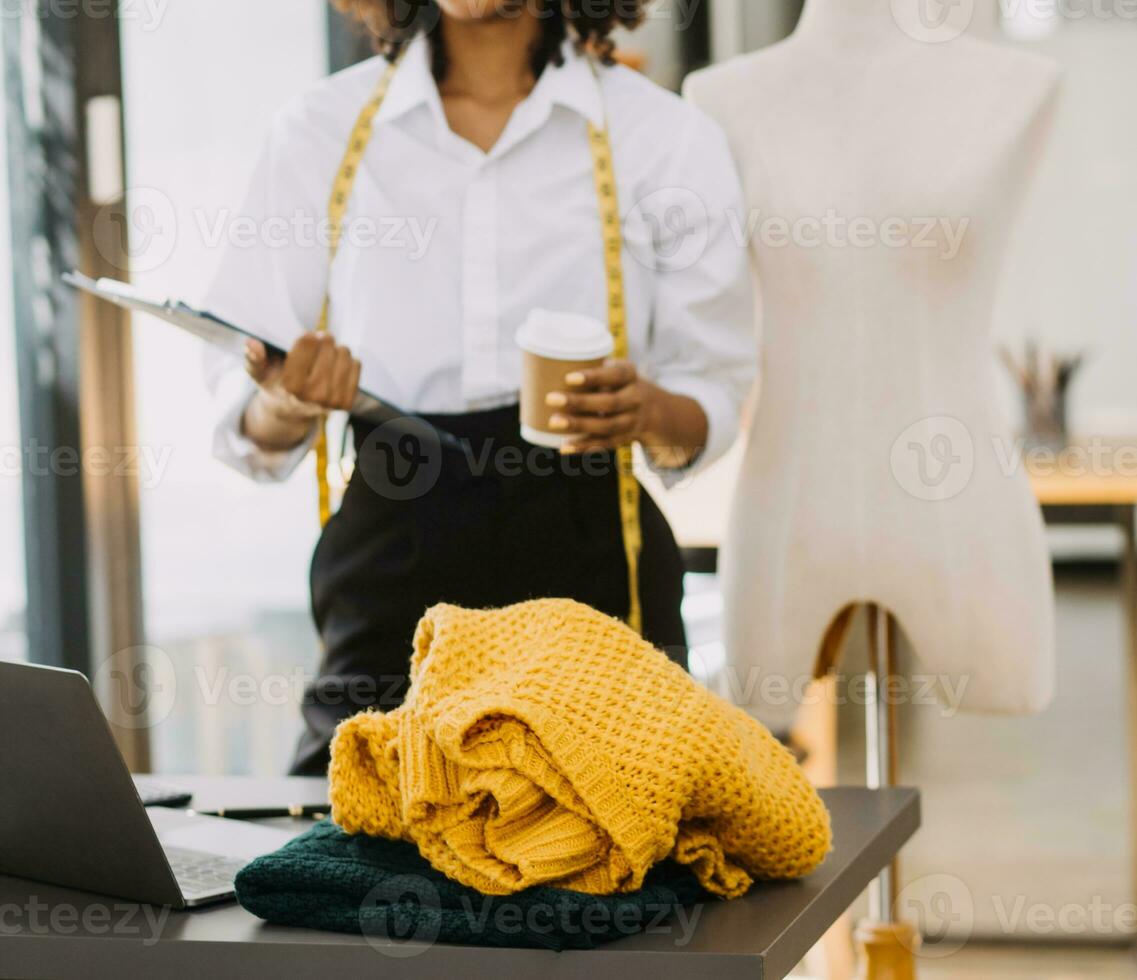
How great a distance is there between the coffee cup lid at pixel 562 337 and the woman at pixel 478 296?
13 centimetres

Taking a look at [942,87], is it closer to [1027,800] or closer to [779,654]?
[779,654]

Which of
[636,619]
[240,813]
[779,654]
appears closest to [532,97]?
[636,619]

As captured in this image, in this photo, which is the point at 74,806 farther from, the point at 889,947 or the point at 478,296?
the point at 889,947

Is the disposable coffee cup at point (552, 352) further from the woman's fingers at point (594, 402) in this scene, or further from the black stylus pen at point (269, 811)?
the black stylus pen at point (269, 811)

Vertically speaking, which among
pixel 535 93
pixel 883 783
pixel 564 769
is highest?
pixel 535 93

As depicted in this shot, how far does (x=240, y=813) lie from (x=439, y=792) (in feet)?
1.39

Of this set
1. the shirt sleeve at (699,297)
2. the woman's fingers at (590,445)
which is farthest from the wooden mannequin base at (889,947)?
the woman's fingers at (590,445)

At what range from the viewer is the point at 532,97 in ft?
5.76

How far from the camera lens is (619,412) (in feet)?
5.09

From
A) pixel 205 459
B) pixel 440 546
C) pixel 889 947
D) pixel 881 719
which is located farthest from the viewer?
pixel 205 459

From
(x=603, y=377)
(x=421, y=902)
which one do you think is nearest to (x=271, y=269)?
(x=603, y=377)

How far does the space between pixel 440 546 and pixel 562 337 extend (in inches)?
11.9

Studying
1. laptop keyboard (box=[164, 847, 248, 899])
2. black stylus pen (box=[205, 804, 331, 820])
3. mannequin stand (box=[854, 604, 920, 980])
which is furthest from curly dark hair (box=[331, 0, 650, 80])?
laptop keyboard (box=[164, 847, 248, 899])

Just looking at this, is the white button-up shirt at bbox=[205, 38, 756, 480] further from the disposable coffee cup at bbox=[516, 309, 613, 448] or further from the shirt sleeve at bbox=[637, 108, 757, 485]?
the disposable coffee cup at bbox=[516, 309, 613, 448]
